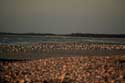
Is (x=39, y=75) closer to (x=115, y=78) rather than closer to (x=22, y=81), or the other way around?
(x=22, y=81)

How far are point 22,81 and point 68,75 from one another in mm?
3028

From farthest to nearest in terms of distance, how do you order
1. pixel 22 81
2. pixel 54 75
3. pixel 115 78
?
pixel 54 75 → pixel 115 78 → pixel 22 81

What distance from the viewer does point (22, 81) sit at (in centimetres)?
1409

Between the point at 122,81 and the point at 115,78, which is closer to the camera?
the point at 122,81

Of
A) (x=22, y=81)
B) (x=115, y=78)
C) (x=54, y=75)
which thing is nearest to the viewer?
(x=22, y=81)

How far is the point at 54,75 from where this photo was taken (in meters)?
16.2

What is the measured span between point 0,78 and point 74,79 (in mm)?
3867

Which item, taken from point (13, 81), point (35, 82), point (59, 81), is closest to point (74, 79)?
point (59, 81)

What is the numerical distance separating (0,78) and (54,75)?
2.95m

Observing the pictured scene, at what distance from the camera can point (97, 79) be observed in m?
14.9

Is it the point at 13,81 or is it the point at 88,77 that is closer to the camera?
the point at 13,81

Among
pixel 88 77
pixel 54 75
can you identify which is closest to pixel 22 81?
pixel 54 75

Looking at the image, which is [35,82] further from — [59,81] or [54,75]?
[54,75]

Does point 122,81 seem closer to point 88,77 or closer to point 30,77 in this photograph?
point 88,77
